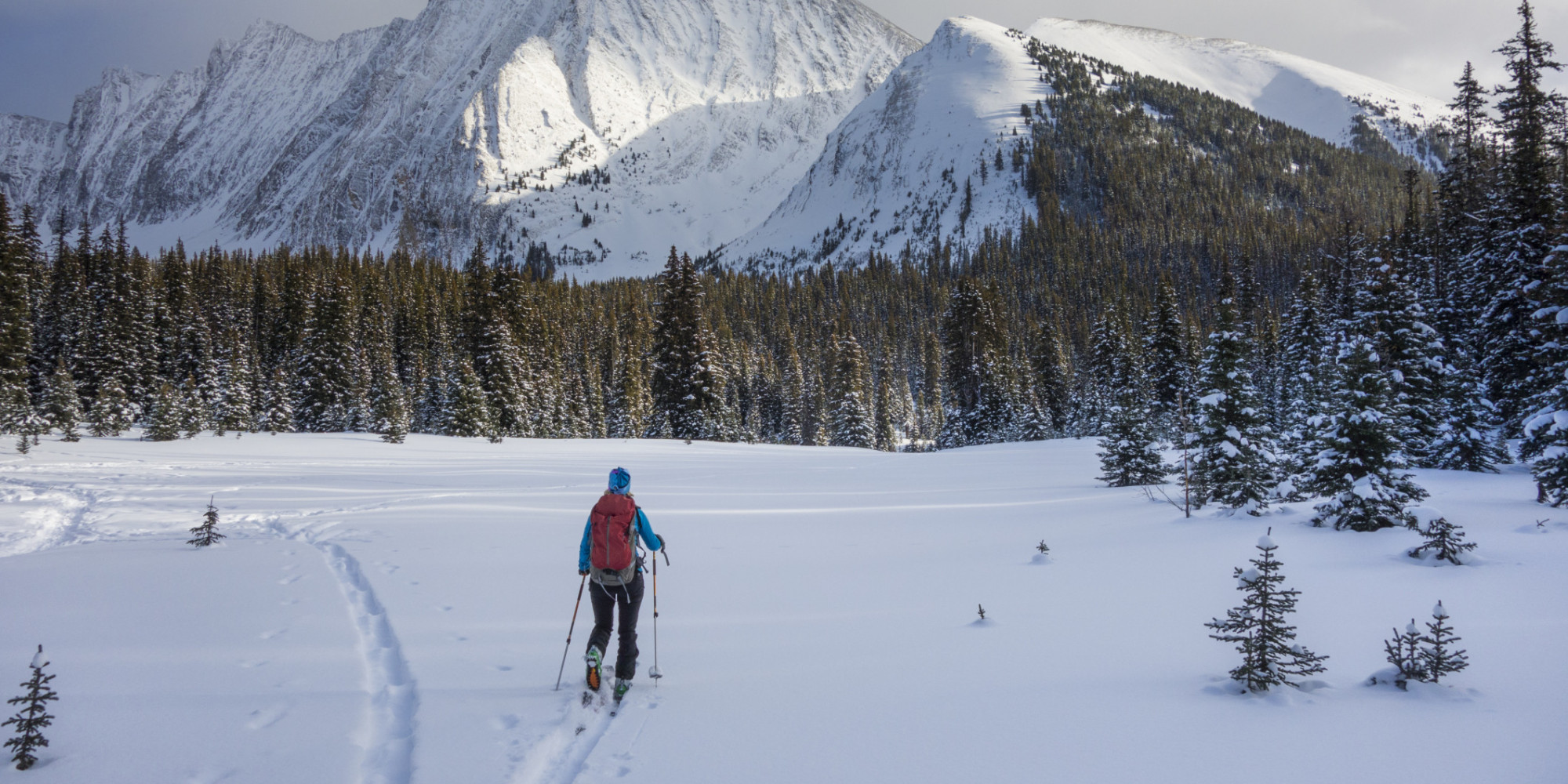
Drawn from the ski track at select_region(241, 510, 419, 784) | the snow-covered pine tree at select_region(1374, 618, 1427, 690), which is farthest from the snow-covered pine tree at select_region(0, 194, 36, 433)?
the snow-covered pine tree at select_region(1374, 618, 1427, 690)

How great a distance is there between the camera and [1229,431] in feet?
46.6

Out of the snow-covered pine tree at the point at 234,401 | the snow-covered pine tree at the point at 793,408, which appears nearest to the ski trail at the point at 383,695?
the snow-covered pine tree at the point at 234,401

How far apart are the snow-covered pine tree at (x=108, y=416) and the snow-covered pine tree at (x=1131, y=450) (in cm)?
4365

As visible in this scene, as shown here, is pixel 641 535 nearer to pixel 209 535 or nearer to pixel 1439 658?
pixel 1439 658

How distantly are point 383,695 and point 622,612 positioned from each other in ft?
6.35

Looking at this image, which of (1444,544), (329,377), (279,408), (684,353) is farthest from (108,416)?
(1444,544)

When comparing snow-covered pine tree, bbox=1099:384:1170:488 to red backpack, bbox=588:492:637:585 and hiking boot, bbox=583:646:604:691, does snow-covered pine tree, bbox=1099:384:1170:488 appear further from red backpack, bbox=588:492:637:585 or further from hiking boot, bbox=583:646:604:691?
hiking boot, bbox=583:646:604:691

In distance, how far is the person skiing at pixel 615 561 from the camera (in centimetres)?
603

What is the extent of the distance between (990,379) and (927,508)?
3935 centimetres

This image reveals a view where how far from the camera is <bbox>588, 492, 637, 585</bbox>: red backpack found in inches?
238

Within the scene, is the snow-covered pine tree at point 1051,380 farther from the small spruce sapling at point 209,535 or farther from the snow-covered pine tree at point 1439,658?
the small spruce sapling at point 209,535

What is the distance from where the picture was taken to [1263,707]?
4.73 m

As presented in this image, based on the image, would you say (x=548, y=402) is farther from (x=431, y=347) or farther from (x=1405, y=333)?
(x=1405, y=333)

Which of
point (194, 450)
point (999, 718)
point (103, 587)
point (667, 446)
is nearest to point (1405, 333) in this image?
point (999, 718)
